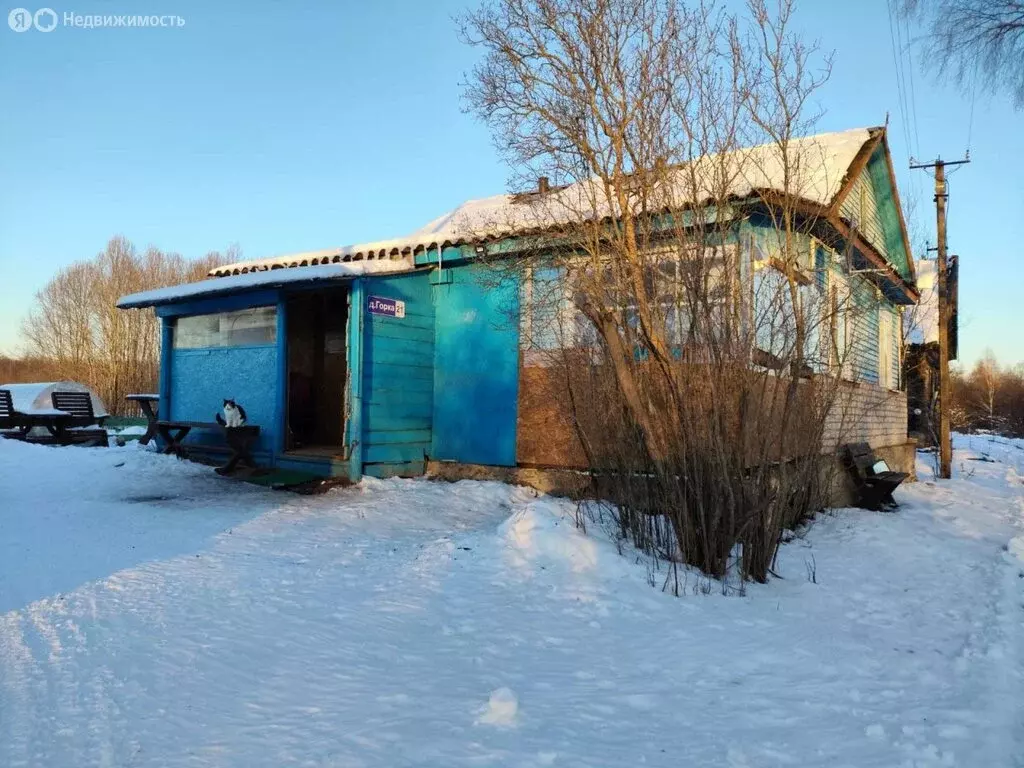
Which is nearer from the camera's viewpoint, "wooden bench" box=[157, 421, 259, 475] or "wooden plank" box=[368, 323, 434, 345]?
"wooden plank" box=[368, 323, 434, 345]

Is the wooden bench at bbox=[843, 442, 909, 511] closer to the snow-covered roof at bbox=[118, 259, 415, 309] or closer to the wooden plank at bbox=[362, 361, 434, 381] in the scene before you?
the wooden plank at bbox=[362, 361, 434, 381]

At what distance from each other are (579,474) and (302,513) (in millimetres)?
3117

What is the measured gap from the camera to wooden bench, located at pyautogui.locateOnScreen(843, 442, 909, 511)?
9344 mm

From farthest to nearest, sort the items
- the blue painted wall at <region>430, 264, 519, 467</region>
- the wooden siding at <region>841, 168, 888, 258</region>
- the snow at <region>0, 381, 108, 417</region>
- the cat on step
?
1. the snow at <region>0, 381, 108, 417</region>
2. the wooden siding at <region>841, 168, 888, 258</region>
3. the cat on step
4. the blue painted wall at <region>430, 264, 519, 467</region>

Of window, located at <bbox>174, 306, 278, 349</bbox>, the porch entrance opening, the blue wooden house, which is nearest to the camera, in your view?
the blue wooden house

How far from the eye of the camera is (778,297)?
5.15 meters

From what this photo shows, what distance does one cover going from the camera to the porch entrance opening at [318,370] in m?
12.2

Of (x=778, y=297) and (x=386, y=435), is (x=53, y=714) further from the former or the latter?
(x=386, y=435)

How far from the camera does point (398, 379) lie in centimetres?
916

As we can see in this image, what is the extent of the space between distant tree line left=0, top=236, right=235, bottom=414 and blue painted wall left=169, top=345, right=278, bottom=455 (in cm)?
2423

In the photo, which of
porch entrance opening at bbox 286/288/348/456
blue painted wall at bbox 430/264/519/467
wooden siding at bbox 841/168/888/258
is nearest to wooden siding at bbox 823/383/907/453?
wooden siding at bbox 841/168/888/258

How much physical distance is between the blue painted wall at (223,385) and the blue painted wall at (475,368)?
95.7 inches

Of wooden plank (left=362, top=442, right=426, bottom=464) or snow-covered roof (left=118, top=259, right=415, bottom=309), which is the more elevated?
snow-covered roof (left=118, top=259, right=415, bottom=309)

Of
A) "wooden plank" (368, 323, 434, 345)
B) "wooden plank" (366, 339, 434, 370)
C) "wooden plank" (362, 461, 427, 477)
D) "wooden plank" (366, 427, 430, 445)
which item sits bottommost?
"wooden plank" (362, 461, 427, 477)
